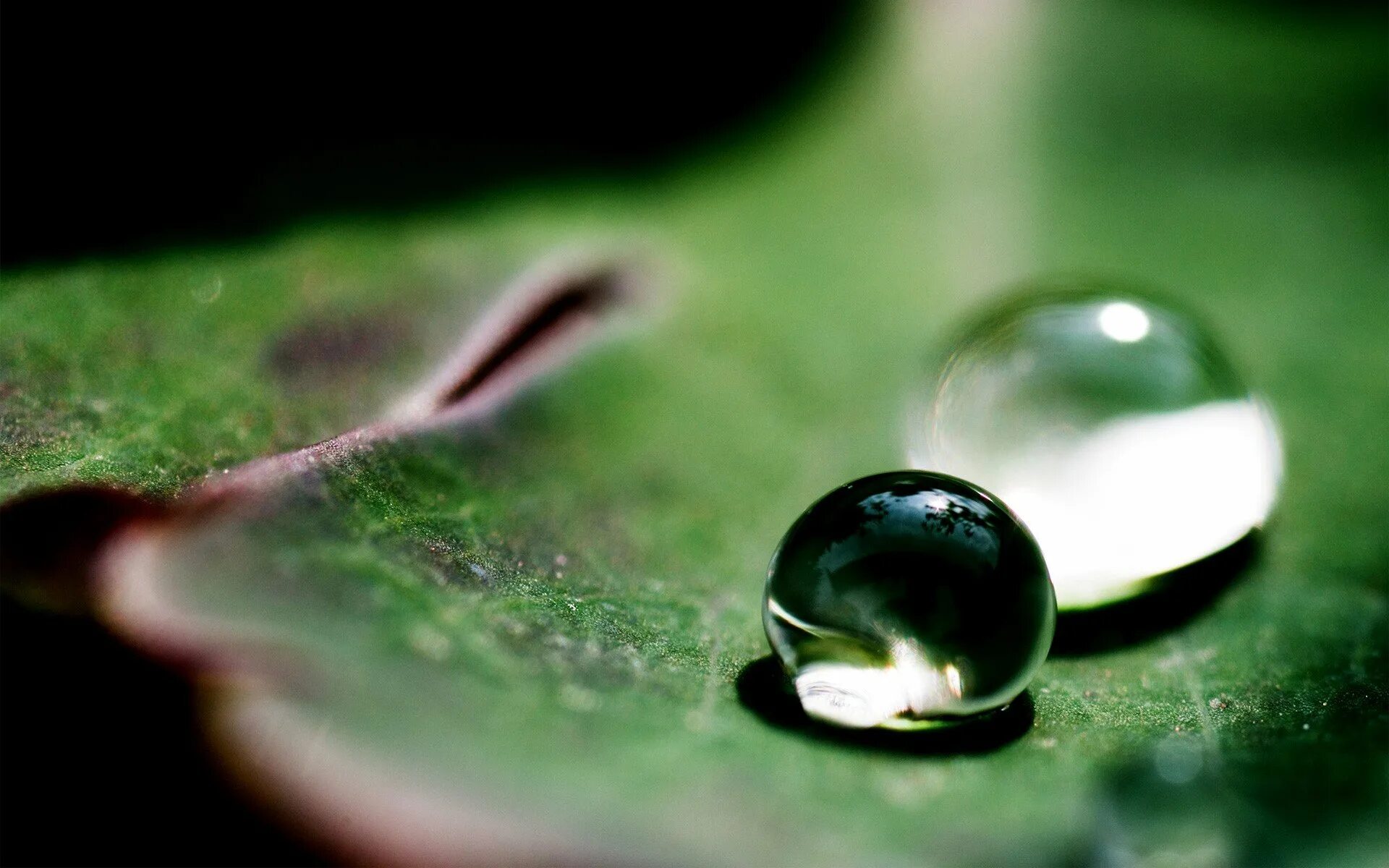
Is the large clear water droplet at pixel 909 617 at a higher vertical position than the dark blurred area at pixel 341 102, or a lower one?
lower

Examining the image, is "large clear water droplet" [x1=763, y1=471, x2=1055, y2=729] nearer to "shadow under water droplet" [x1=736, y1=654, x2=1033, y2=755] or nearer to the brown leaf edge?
"shadow under water droplet" [x1=736, y1=654, x2=1033, y2=755]

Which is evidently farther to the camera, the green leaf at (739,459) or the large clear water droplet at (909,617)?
the large clear water droplet at (909,617)

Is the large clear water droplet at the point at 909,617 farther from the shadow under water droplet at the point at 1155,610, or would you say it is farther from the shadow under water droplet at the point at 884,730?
the shadow under water droplet at the point at 1155,610

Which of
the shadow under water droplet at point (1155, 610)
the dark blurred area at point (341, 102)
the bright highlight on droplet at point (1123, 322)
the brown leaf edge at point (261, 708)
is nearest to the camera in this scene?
the brown leaf edge at point (261, 708)

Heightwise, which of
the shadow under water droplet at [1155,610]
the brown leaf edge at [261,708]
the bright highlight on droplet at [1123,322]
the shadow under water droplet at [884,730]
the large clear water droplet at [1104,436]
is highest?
the bright highlight on droplet at [1123,322]

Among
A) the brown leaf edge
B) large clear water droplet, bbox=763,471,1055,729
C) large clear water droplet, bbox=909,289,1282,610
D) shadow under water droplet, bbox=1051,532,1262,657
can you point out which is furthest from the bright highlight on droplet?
the brown leaf edge

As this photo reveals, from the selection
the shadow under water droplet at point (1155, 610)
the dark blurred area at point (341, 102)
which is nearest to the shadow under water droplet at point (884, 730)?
the shadow under water droplet at point (1155, 610)

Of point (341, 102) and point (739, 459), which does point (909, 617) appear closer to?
point (739, 459)
